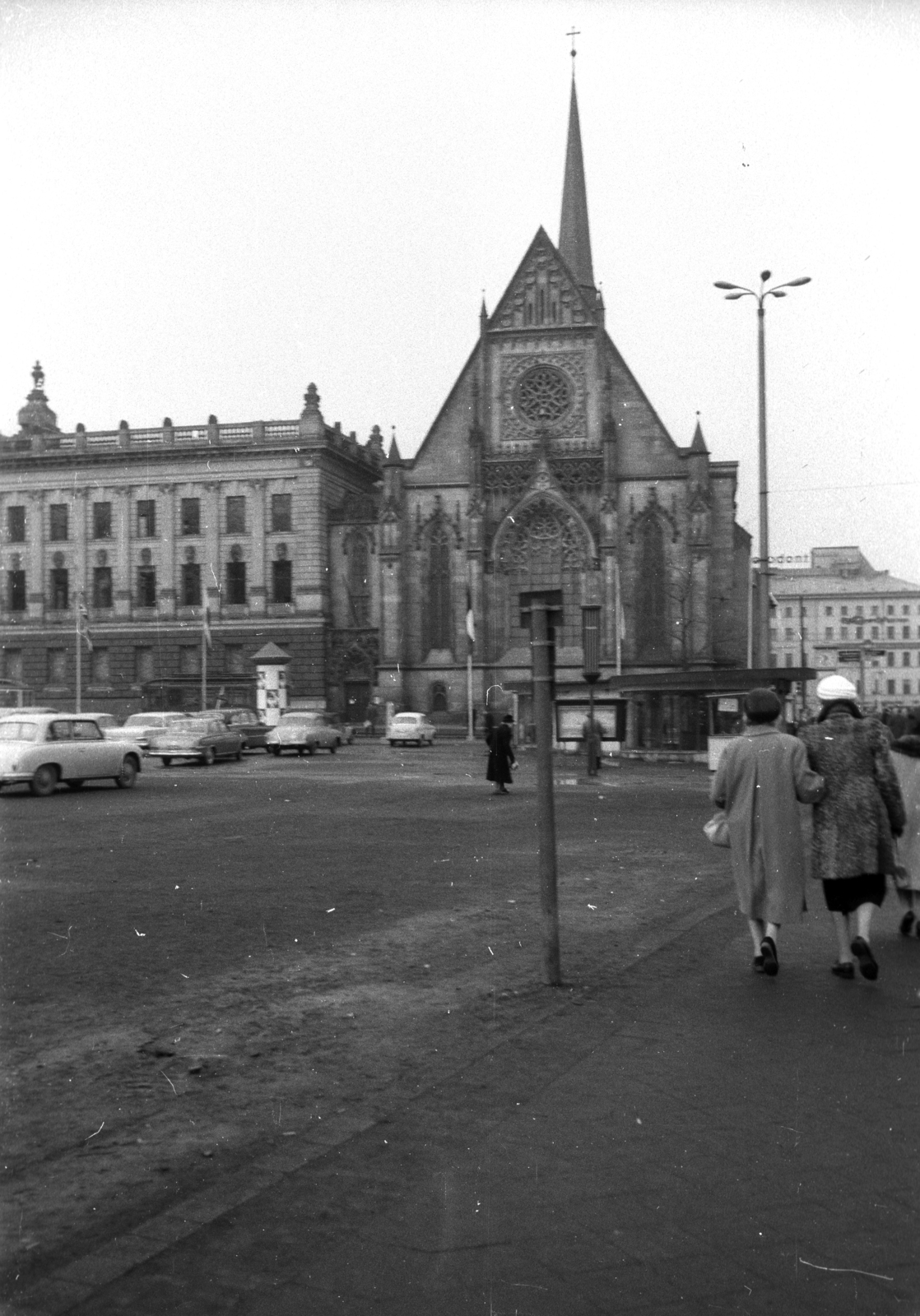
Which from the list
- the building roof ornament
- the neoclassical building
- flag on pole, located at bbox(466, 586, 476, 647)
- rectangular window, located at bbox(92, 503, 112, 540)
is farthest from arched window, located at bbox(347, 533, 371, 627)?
the building roof ornament

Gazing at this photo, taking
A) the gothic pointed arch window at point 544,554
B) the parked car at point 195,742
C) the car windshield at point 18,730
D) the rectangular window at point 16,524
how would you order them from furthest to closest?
the rectangular window at point 16,524 < the gothic pointed arch window at point 544,554 < the parked car at point 195,742 < the car windshield at point 18,730

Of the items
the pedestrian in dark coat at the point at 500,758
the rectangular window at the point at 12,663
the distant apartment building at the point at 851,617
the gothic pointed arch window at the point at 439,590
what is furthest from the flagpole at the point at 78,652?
the distant apartment building at the point at 851,617

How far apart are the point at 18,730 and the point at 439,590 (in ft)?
149

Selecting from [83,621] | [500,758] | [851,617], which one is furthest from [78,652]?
[851,617]

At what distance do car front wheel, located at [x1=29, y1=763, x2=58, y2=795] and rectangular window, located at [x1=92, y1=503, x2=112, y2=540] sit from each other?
50.6 m

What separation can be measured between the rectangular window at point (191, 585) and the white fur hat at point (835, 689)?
67.4 m

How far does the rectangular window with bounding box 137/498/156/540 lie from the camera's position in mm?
74562

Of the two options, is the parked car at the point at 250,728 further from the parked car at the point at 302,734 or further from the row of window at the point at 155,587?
the row of window at the point at 155,587

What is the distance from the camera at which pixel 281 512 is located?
73688mm

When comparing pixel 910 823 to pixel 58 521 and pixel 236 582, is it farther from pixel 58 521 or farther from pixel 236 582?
pixel 58 521

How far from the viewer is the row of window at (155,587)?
73.8 m

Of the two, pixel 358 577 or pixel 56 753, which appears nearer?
pixel 56 753

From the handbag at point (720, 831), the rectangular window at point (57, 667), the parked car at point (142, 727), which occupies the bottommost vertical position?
the parked car at point (142, 727)

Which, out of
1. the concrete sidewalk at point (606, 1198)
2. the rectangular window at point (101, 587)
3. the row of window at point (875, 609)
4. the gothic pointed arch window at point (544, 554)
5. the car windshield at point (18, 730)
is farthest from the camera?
the row of window at point (875, 609)
